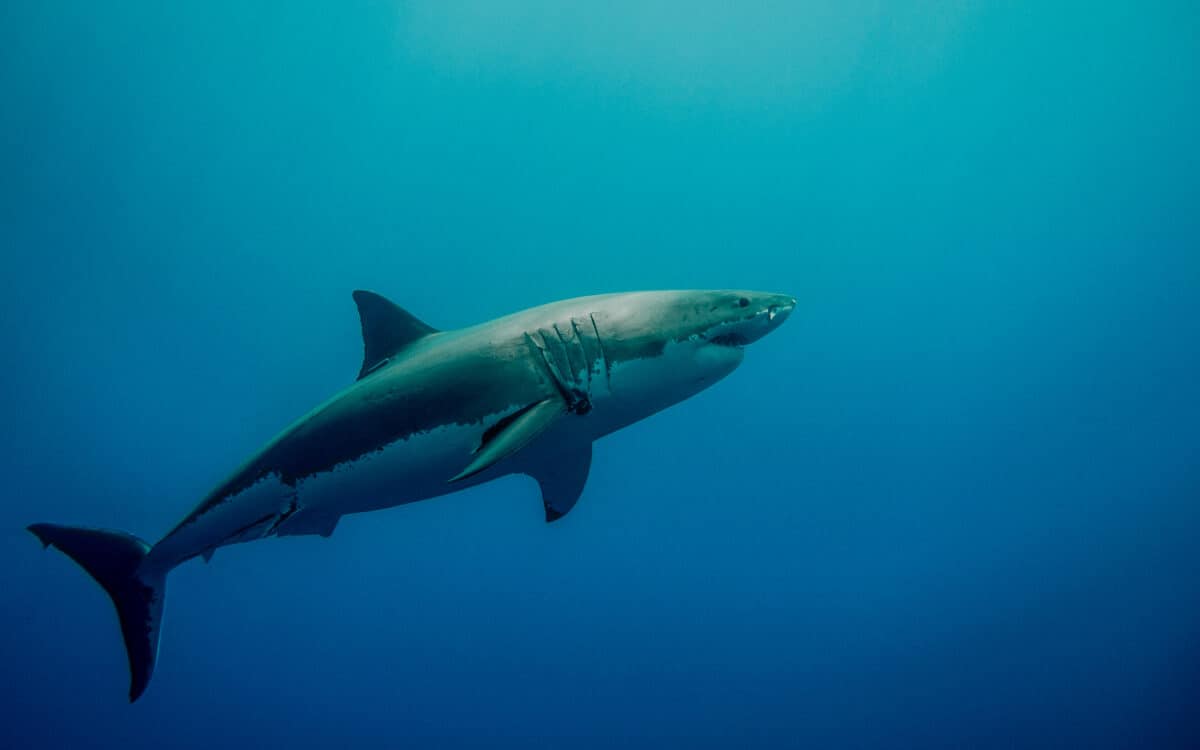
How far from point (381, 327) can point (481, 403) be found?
53.1 inches

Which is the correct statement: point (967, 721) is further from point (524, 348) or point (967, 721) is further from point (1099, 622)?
point (524, 348)

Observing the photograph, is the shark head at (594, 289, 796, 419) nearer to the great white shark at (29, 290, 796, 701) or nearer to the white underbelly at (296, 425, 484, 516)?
the great white shark at (29, 290, 796, 701)

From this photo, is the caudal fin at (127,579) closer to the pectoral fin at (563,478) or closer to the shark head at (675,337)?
the pectoral fin at (563,478)

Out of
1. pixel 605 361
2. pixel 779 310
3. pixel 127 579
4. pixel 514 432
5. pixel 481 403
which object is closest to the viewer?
→ pixel 514 432

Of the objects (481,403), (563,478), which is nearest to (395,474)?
(481,403)

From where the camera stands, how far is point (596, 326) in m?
3.44

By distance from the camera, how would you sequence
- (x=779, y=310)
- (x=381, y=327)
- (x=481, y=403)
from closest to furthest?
1. (x=481, y=403)
2. (x=779, y=310)
3. (x=381, y=327)

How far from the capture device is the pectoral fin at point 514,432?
9.43 feet

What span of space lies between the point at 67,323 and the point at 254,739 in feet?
61.8

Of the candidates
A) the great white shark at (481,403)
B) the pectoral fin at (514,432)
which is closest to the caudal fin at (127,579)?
the great white shark at (481,403)

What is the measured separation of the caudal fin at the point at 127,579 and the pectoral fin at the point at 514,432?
10.2ft

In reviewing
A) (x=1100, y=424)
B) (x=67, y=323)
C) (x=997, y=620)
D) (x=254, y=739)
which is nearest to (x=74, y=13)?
(x=67, y=323)

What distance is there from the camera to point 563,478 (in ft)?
15.5

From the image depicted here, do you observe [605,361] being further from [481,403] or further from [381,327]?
[381,327]
